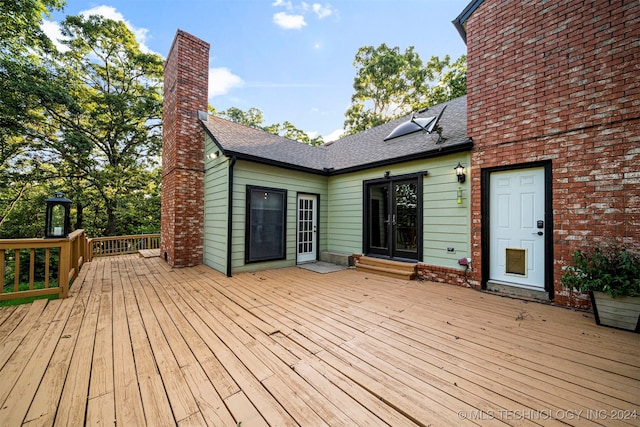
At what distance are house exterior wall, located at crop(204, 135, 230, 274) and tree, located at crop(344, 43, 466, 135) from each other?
1209 cm

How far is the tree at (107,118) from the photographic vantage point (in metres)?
9.26

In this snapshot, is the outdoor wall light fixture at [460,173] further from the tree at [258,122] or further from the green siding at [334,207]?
the tree at [258,122]

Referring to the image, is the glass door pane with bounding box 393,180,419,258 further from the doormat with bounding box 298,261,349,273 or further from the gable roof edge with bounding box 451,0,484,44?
the gable roof edge with bounding box 451,0,484,44

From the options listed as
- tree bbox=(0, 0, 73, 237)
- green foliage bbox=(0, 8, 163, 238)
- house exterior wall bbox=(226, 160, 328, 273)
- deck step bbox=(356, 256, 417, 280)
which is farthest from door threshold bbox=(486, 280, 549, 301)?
tree bbox=(0, 0, 73, 237)

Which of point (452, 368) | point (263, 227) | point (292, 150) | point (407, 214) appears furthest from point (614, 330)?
point (292, 150)

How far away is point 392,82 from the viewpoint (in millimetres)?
14562

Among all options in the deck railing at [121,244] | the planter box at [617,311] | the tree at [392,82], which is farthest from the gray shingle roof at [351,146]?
the tree at [392,82]

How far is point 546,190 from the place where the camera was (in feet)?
11.3

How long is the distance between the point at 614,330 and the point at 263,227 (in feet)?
17.7

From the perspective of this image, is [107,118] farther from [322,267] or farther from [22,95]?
[322,267]

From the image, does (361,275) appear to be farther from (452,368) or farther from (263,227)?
(452,368)

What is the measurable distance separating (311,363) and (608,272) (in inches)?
136

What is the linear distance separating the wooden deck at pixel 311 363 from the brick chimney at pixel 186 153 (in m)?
2.38

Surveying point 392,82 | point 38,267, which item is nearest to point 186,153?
point 38,267
